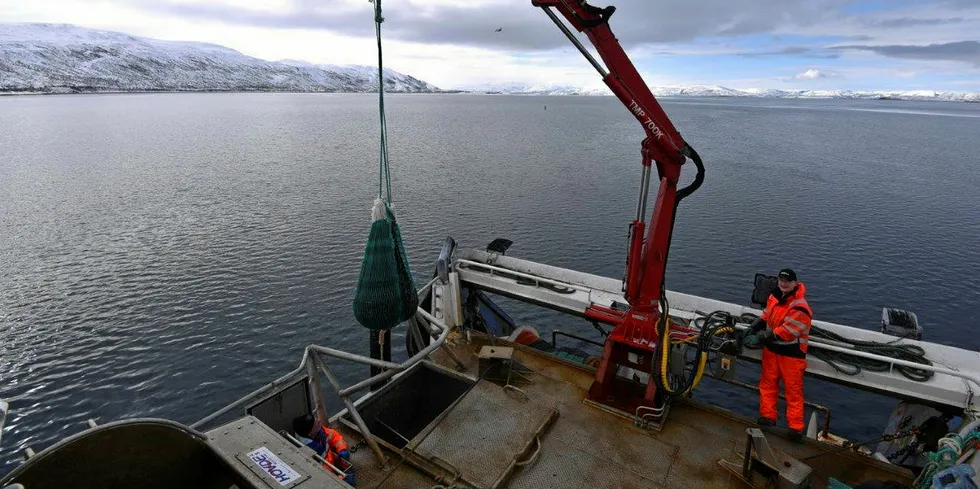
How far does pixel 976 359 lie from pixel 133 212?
3582 cm

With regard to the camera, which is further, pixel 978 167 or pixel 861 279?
pixel 978 167

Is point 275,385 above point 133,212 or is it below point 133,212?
above

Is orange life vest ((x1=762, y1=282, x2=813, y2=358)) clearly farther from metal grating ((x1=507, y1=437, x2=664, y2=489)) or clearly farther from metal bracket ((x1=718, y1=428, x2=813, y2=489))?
metal grating ((x1=507, y1=437, x2=664, y2=489))

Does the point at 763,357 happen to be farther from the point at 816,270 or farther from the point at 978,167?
the point at 978,167

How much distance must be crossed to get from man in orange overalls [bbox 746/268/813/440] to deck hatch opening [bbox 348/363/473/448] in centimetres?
481

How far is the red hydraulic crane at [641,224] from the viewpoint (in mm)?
7250

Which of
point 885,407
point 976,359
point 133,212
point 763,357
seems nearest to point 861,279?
point 885,407

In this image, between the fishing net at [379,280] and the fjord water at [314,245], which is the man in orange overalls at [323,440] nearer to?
the fishing net at [379,280]

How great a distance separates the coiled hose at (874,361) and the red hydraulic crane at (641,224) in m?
2.81

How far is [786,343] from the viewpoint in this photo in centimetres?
745

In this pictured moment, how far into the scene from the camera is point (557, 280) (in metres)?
11.2

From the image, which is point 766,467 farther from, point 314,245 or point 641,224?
point 314,245

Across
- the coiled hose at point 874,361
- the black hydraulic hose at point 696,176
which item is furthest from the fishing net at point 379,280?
the coiled hose at point 874,361

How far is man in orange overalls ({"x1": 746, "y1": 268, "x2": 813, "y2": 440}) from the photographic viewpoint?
7316 millimetres
